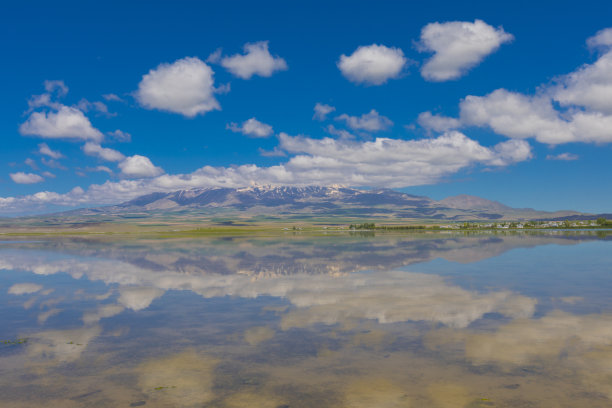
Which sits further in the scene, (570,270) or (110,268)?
(110,268)

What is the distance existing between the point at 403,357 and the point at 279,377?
197 inches

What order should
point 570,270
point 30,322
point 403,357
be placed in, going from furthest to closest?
point 570,270 < point 30,322 < point 403,357

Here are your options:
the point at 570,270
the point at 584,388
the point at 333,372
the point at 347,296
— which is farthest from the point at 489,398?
the point at 570,270

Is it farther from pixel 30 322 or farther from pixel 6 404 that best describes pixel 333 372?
pixel 30 322

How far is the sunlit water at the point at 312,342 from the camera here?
13320 mm

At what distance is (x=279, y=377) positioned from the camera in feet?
47.9

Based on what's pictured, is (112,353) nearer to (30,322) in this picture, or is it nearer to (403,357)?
(30,322)

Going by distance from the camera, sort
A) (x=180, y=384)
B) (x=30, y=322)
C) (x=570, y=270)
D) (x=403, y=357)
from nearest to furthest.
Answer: (x=180, y=384), (x=403, y=357), (x=30, y=322), (x=570, y=270)

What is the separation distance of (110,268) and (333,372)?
41608mm

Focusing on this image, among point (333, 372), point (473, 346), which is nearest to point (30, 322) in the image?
point (333, 372)

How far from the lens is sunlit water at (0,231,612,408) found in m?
13.3

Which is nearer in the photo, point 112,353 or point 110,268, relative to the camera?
point 112,353

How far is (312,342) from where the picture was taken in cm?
1850

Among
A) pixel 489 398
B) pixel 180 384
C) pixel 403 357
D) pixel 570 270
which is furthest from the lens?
pixel 570 270
